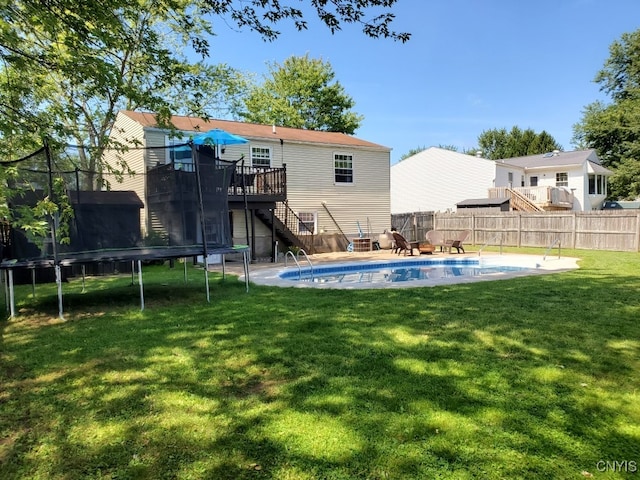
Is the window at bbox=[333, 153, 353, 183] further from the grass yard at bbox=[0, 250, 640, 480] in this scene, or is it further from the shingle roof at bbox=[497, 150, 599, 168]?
the shingle roof at bbox=[497, 150, 599, 168]

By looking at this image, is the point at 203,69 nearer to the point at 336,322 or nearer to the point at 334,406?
the point at 336,322

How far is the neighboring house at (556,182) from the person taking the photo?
1059 inches

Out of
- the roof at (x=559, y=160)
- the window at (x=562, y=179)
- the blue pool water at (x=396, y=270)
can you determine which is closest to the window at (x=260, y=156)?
the blue pool water at (x=396, y=270)

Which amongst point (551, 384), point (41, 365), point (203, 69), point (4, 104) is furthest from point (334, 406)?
point (203, 69)

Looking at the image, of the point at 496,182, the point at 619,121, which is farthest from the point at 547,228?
the point at 619,121

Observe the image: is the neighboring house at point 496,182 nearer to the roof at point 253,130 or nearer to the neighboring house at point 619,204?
the neighboring house at point 619,204

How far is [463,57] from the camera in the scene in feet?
65.3

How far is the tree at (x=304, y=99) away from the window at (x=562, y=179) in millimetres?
Answer: 15888

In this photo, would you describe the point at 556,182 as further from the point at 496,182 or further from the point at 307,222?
the point at 307,222

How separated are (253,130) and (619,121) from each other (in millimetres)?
32836

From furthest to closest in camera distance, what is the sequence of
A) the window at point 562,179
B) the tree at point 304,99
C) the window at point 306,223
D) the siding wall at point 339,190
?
the tree at point 304,99, the window at point 562,179, the siding wall at point 339,190, the window at point 306,223

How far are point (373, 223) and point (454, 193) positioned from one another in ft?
38.8

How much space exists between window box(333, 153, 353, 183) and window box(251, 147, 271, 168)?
3353 millimetres

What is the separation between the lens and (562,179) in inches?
1211
